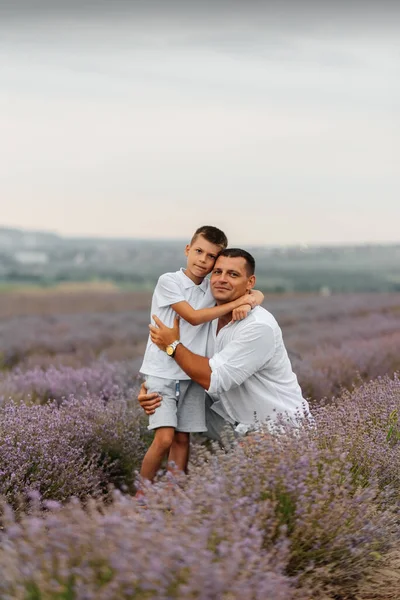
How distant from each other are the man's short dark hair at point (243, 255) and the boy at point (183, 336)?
71 millimetres

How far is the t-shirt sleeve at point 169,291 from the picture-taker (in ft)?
14.1

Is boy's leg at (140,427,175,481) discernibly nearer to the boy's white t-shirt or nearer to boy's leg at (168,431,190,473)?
boy's leg at (168,431,190,473)

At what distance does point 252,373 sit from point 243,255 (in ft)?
1.99

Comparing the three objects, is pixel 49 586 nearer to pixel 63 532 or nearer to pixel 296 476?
pixel 63 532

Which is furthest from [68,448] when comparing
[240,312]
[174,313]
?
[240,312]

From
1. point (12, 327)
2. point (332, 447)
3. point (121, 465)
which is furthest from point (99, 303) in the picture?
point (332, 447)

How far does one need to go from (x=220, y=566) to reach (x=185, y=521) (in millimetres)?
228

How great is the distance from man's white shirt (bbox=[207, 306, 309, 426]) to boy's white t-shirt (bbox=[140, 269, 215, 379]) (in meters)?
0.12

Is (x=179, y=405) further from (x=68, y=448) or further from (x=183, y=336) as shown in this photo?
(x=68, y=448)

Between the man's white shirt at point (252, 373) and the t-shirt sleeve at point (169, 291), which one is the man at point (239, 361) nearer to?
the man's white shirt at point (252, 373)

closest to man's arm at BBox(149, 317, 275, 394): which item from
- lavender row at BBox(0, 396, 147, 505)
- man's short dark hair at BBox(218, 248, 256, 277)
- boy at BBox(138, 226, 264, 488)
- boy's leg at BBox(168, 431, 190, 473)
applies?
boy at BBox(138, 226, 264, 488)

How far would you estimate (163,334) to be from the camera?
4.28 meters

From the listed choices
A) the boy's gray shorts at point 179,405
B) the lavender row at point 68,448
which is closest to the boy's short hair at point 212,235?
the boy's gray shorts at point 179,405

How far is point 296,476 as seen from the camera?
126 inches
